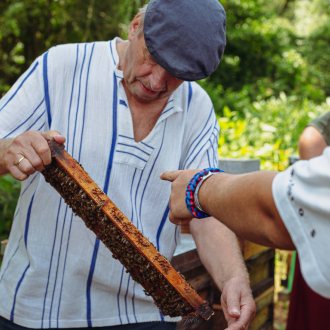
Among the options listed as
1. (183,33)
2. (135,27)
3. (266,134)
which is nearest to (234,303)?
(183,33)

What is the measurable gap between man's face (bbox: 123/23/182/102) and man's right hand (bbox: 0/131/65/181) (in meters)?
0.45

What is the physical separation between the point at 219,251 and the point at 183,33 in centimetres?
90

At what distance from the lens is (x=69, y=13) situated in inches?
326

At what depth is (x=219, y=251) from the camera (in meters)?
2.47

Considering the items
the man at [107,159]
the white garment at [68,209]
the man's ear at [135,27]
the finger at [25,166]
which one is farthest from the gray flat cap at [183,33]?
the finger at [25,166]

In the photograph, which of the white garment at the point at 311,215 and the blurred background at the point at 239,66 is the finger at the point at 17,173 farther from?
the blurred background at the point at 239,66

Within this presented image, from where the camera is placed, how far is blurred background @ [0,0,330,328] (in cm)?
650

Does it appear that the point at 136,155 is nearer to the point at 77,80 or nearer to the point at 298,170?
the point at 77,80

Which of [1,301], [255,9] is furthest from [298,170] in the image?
[255,9]

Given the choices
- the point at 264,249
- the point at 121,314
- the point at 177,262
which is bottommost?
the point at 264,249

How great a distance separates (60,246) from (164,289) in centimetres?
50

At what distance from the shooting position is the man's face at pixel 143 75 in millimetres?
2408

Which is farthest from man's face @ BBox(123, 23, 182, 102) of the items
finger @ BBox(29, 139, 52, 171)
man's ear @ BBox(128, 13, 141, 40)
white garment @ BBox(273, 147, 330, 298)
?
white garment @ BBox(273, 147, 330, 298)

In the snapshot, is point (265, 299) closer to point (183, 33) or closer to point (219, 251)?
point (219, 251)
